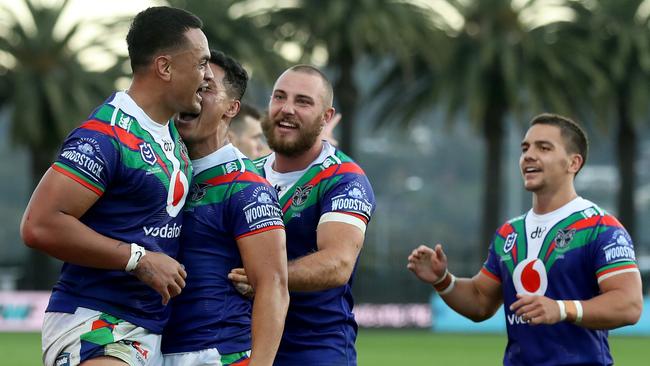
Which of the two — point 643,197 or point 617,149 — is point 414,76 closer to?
point 617,149

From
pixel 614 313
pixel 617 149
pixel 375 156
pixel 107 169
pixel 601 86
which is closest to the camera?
pixel 107 169

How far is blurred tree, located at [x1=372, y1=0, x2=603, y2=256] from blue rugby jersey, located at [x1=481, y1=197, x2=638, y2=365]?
114 ft

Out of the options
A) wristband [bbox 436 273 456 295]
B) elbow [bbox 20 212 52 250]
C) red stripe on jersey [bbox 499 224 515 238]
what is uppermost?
red stripe on jersey [bbox 499 224 515 238]

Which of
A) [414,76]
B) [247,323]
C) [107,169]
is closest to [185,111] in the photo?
[107,169]

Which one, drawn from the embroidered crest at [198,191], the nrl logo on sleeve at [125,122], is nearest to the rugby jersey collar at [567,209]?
the embroidered crest at [198,191]

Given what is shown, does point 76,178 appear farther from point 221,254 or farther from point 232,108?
point 232,108

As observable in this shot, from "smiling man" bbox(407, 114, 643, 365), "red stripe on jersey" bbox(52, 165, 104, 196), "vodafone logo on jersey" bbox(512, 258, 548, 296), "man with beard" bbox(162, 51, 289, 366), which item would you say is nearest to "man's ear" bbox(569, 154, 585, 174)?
"smiling man" bbox(407, 114, 643, 365)

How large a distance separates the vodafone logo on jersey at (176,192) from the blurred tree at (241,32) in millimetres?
37315

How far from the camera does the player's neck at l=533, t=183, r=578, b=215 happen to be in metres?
8.64

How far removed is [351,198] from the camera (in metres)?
7.34

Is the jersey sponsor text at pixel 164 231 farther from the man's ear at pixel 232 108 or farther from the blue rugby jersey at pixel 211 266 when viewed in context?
the man's ear at pixel 232 108

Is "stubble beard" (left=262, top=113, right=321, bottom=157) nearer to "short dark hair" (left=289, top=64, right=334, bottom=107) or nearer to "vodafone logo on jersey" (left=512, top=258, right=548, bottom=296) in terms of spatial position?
"short dark hair" (left=289, top=64, right=334, bottom=107)

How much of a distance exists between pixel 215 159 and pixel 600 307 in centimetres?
277

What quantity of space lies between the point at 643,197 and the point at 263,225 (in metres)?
127
